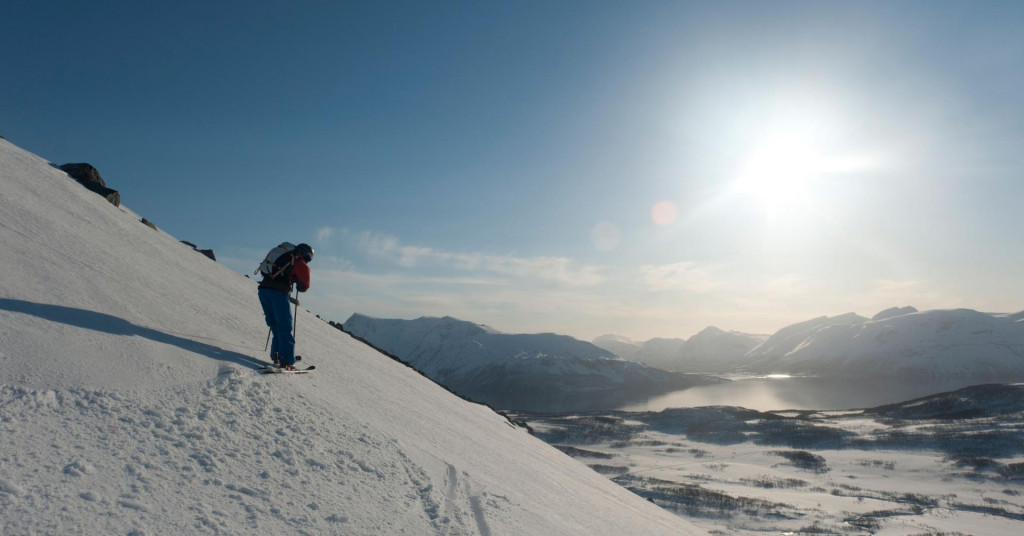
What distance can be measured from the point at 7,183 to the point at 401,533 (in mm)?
10644

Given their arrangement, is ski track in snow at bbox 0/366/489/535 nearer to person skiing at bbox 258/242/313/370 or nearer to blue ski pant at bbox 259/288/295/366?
blue ski pant at bbox 259/288/295/366

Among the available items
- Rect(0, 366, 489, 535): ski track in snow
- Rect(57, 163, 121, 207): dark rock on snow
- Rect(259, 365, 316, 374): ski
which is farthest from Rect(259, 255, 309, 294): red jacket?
Rect(57, 163, 121, 207): dark rock on snow

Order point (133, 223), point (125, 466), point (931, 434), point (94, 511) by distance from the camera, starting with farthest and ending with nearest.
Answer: point (931, 434)
point (133, 223)
point (125, 466)
point (94, 511)

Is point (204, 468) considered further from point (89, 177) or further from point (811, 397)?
point (811, 397)

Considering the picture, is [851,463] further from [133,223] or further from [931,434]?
[133,223]

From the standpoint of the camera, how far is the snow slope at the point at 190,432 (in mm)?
3887

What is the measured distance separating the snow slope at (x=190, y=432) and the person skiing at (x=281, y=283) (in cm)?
58

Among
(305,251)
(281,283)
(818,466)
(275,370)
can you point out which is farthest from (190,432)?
(818,466)

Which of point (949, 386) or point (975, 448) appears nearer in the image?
point (975, 448)

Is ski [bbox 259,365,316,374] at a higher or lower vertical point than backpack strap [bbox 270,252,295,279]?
lower

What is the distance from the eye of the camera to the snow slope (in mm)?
3887

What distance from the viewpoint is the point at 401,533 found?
452 centimetres

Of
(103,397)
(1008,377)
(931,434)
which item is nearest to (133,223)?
(103,397)

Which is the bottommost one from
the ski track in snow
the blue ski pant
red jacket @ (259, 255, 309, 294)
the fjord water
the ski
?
the fjord water
